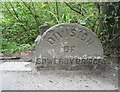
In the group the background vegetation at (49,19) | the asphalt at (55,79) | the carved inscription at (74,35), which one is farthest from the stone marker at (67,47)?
the background vegetation at (49,19)

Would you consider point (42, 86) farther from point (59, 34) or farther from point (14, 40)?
point (14, 40)

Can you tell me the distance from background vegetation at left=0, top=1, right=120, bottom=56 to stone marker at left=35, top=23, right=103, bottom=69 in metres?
0.63

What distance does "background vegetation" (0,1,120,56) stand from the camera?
4.40 m

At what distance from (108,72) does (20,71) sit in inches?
50.5

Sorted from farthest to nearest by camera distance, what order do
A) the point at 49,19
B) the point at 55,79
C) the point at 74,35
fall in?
the point at 49,19 → the point at 74,35 → the point at 55,79

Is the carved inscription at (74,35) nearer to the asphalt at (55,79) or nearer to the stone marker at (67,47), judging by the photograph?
the stone marker at (67,47)

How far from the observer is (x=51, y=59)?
372 centimetres

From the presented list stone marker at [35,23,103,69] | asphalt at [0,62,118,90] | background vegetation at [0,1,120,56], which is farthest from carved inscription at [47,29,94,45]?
background vegetation at [0,1,120,56]

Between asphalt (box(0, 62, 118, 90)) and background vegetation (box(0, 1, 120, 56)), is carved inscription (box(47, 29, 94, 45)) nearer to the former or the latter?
asphalt (box(0, 62, 118, 90))

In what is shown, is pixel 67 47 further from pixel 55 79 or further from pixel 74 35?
pixel 55 79

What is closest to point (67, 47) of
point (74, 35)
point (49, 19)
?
point (74, 35)

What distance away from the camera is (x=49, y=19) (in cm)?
558

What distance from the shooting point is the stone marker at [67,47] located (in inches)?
145

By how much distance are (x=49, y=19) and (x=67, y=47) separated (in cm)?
200
